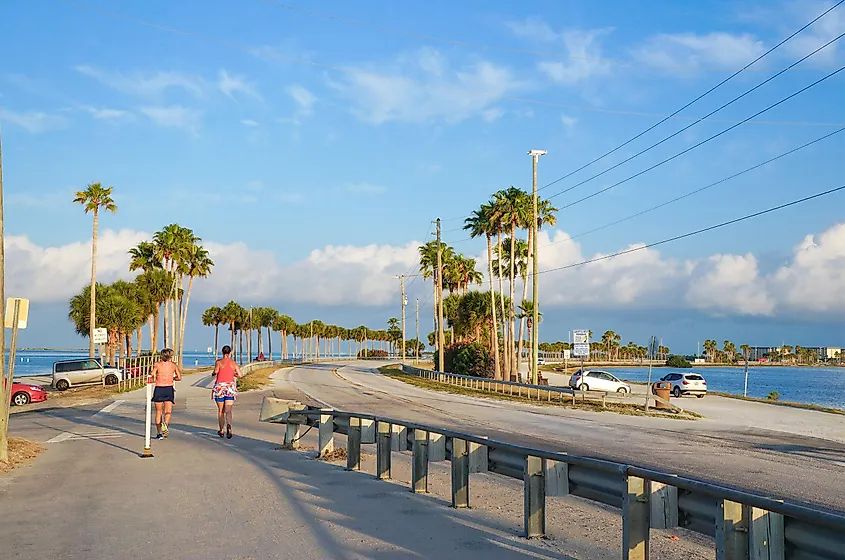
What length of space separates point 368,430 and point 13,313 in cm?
743

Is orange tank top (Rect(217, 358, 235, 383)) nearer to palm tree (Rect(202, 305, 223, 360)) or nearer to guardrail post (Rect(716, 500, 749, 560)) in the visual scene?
guardrail post (Rect(716, 500, 749, 560))

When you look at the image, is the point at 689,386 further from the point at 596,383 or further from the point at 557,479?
the point at 557,479

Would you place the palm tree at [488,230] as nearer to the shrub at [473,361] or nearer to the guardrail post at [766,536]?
the shrub at [473,361]

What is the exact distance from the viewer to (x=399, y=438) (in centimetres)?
1191

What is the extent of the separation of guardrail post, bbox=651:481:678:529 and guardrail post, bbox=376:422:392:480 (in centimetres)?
597

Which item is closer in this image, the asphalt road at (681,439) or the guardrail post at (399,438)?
the guardrail post at (399,438)

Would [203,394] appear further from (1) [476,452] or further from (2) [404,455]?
(1) [476,452]

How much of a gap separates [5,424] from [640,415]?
22.5 meters

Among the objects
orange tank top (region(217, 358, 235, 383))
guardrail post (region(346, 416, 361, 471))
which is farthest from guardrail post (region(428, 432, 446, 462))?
orange tank top (region(217, 358, 235, 383))

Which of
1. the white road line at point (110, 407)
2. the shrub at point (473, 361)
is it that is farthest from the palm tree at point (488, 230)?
the white road line at point (110, 407)

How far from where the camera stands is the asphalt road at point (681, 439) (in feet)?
44.6

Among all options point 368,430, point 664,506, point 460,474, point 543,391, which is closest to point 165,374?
point 368,430

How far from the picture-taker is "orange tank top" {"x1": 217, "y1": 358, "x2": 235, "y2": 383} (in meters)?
17.5

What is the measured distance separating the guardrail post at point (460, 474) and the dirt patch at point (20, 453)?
7721 mm
